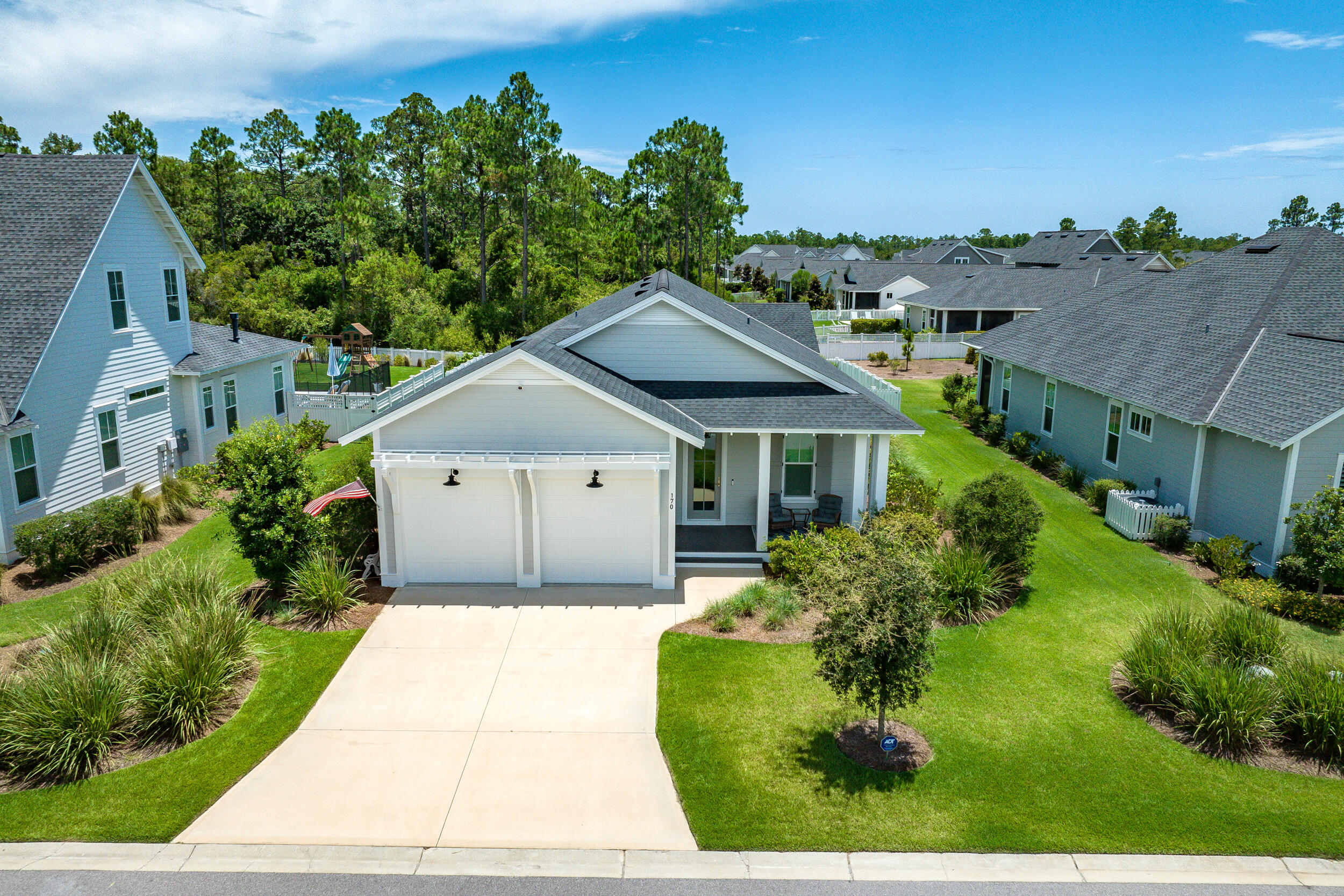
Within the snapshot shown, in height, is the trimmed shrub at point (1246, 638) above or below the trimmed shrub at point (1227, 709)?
above

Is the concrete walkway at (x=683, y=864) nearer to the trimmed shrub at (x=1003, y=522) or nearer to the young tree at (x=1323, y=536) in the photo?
→ the trimmed shrub at (x=1003, y=522)

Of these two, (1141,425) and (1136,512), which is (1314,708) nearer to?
(1136,512)

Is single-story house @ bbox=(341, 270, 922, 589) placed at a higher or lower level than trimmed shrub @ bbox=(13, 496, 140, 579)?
higher

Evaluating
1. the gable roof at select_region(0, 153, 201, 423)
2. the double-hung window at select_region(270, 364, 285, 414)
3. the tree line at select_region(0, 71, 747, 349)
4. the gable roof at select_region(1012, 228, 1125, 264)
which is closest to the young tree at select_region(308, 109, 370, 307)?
the tree line at select_region(0, 71, 747, 349)

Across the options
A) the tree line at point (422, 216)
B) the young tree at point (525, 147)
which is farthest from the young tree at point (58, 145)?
the young tree at point (525, 147)

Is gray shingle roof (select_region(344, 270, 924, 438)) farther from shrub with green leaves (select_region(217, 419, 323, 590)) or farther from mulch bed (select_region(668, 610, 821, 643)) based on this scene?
mulch bed (select_region(668, 610, 821, 643))

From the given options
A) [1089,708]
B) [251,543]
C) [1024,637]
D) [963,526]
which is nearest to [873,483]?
[963,526]
